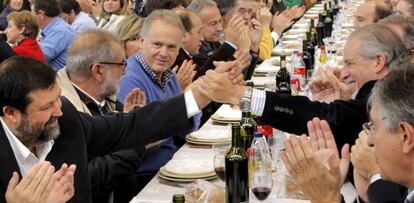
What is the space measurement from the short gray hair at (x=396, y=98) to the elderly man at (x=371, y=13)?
3475 mm

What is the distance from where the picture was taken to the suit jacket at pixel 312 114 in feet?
8.97

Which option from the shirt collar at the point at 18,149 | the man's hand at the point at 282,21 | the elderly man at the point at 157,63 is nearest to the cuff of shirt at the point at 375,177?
the shirt collar at the point at 18,149

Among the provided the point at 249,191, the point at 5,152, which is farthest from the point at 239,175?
the point at 5,152

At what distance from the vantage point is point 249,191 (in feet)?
7.68

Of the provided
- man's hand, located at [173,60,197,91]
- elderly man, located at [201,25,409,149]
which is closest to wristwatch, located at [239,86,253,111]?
elderly man, located at [201,25,409,149]

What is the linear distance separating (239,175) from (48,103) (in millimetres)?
663

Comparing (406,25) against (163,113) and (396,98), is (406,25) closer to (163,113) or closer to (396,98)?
(163,113)

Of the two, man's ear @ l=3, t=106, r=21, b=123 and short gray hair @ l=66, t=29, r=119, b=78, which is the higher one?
man's ear @ l=3, t=106, r=21, b=123

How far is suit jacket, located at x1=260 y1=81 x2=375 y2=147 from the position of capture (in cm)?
273

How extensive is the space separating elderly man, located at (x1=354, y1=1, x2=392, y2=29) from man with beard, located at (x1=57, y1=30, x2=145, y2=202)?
249 centimetres

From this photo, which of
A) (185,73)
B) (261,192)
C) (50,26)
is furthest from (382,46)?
(50,26)

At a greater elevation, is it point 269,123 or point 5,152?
point 5,152

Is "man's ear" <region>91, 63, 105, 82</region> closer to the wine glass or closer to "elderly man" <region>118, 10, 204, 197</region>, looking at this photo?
"elderly man" <region>118, 10, 204, 197</region>

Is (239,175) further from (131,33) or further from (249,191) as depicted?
(131,33)
